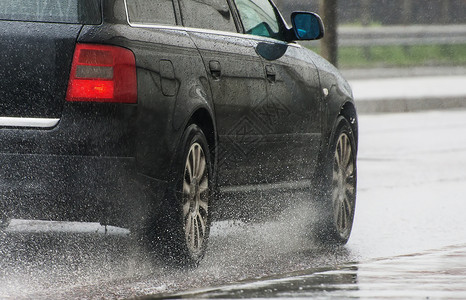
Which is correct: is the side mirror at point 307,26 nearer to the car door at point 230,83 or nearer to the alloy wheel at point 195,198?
the car door at point 230,83

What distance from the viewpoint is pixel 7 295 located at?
19.9 feet

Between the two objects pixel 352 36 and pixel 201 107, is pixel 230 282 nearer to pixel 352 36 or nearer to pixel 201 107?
pixel 201 107

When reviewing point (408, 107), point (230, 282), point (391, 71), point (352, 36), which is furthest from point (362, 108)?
point (230, 282)

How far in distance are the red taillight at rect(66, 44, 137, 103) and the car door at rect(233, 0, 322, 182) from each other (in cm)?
138

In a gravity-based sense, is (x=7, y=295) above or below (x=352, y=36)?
above

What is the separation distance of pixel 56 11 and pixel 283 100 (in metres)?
1.90

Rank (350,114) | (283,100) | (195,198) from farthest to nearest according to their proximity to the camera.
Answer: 1. (350,114)
2. (283,100)
3. (195,198)

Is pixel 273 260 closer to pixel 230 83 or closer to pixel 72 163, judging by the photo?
pixel 230 83

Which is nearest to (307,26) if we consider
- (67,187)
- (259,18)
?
(259,18)

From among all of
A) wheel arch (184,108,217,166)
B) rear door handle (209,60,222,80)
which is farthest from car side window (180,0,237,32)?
wheel arch (184,108,217,166)

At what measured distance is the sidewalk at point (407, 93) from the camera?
82.2ft

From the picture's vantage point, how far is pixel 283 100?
7859mm

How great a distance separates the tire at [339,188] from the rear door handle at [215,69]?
156 centimetres

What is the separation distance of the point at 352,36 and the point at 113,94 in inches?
1345
